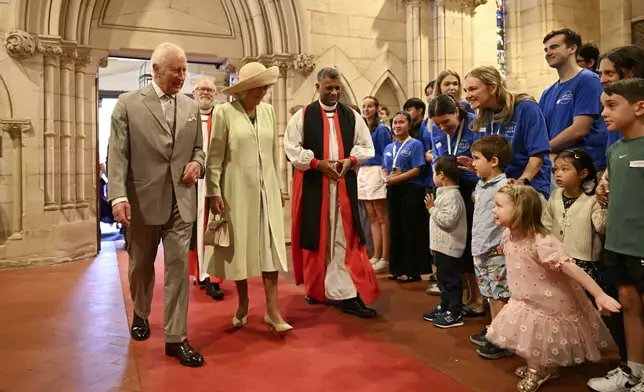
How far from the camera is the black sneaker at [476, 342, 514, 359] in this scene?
311 centimetres

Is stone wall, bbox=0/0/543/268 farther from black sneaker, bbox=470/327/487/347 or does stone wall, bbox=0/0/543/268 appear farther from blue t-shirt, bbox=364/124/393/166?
black sneaker, bbox=470/327/487/347

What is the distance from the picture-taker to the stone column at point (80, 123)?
679cm

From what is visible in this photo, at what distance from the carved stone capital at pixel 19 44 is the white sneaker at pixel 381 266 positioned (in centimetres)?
466

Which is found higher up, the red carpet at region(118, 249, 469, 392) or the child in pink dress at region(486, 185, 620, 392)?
the child in pink dress at region(486, 185, 620, 392)

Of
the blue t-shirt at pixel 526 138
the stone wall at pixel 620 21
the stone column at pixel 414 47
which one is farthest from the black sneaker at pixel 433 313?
the stone wall at pixel 620 21

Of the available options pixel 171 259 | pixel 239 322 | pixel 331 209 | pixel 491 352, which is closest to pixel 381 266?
pixel 331 209

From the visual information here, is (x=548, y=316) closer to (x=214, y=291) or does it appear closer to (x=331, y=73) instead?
(x=331, y=73)

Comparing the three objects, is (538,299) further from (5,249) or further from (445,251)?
(5,249)

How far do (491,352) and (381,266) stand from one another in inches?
101

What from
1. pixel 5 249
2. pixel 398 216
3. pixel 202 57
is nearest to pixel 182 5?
pixel 202 57

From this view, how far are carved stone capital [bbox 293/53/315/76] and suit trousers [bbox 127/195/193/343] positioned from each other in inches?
190

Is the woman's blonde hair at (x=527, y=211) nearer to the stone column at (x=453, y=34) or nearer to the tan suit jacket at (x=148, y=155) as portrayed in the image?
the tan suit jacket at (x=148, y=155)

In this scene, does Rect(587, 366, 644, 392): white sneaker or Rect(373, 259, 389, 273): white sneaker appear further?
Rect(373, 259, 389, 273): white sneaker

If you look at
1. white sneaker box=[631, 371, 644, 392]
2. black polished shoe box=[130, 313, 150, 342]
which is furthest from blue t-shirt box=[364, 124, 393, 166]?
white sneaker box=[631, 371, 644, 392]
